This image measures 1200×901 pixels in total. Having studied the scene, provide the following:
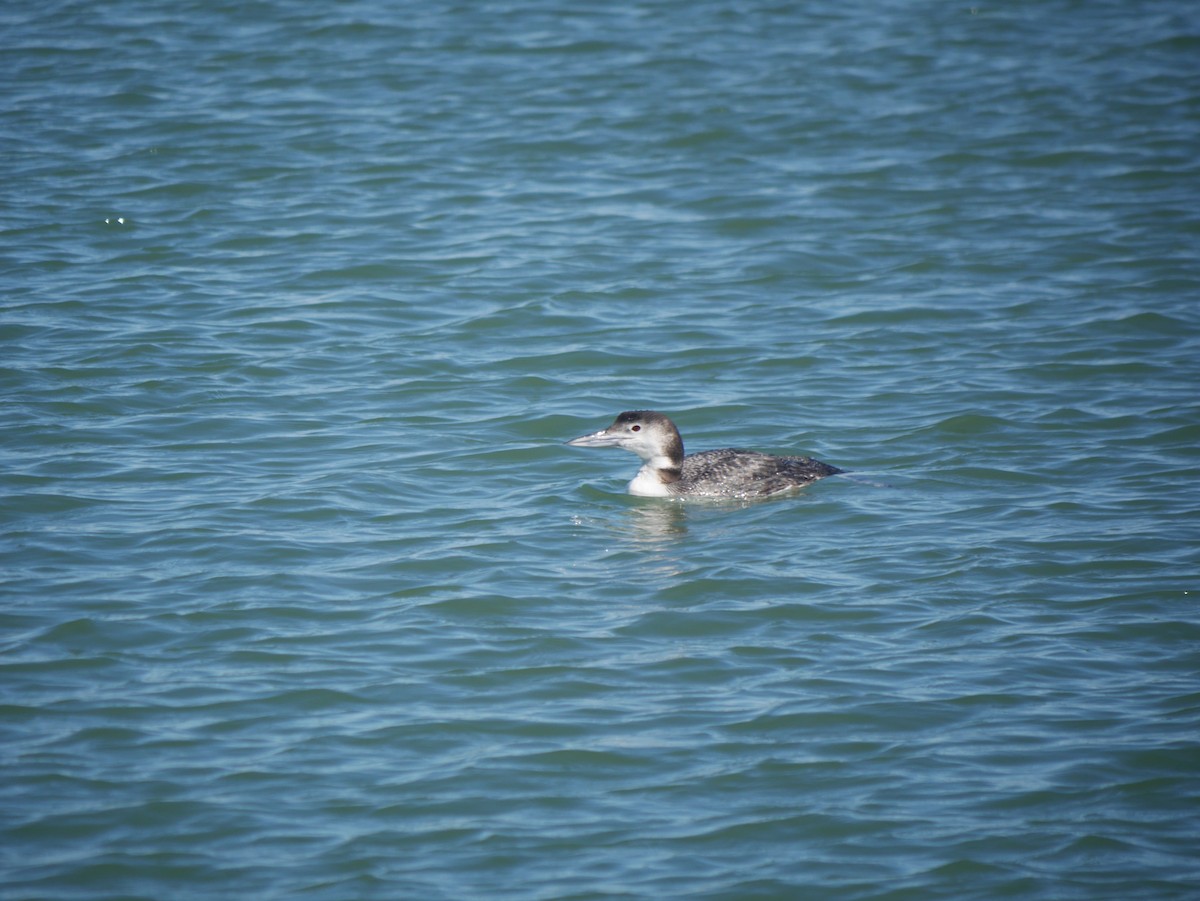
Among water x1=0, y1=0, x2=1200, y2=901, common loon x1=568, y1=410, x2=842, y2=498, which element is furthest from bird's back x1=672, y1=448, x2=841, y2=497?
water x1=0, y1=0, x2=1200, y2=901

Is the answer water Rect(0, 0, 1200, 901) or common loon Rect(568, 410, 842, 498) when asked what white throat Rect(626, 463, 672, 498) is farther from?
water Rect(0, 0, 1200, 901)

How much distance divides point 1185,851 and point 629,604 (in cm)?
342

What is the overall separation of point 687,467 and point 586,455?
121 cm

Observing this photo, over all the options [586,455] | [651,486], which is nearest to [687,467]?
[651,486]

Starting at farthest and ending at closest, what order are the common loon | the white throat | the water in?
1. the white throat
2. the common loon
3. the water

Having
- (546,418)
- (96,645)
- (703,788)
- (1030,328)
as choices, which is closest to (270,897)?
(703,788)

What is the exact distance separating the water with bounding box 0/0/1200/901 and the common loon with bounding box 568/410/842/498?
193 millimetres

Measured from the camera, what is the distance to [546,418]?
11539mm

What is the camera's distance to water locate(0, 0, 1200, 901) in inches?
260

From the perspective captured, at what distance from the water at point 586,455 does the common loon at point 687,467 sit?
193 mm

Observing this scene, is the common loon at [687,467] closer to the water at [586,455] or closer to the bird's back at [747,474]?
the bird's back at [747,474]

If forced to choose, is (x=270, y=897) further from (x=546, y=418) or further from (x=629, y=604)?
(x=546, y=418)

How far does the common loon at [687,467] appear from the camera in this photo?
10.2m

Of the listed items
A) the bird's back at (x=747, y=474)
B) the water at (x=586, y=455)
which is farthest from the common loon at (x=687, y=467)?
the water at (x=586, y=455)
